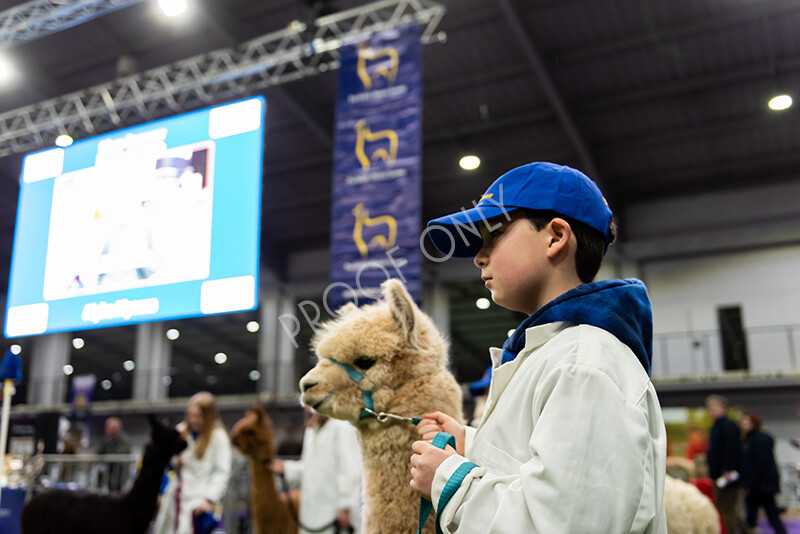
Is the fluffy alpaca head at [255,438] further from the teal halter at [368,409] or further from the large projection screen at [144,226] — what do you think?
the teal halter at [368,409]

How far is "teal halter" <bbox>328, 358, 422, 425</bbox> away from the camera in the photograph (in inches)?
69.3

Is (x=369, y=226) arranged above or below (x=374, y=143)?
below

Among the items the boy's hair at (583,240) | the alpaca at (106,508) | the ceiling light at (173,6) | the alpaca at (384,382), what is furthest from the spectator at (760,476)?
the ceiling light at (173,6)

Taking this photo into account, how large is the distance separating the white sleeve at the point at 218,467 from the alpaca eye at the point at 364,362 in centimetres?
346

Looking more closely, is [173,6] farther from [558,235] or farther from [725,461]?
[725,461]

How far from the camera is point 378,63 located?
602 cm

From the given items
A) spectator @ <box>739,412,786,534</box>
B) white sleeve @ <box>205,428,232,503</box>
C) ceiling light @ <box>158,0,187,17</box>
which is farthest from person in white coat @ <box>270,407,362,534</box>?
spectator @ <box>739,412,786,534</box>

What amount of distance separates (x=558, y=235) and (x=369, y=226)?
394 centimetres

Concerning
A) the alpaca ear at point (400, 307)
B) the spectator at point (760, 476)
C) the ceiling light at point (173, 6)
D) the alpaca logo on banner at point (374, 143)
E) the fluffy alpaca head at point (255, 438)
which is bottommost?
the spectator at point (760, 476)

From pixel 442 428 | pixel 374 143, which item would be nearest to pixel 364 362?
pixel 442 428

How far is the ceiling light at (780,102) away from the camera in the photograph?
1120 cm

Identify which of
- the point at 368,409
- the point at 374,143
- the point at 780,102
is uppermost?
the point at 780,102

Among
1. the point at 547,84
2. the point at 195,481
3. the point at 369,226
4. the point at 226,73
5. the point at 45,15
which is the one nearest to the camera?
the point at 195,481

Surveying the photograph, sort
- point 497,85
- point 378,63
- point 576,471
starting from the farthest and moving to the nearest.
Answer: point 497,85 → point 378,63 → point 576,471
